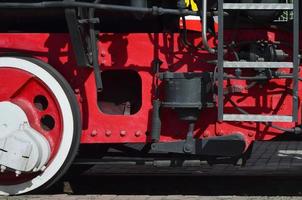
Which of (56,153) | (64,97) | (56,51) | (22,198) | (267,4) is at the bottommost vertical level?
(22,198)

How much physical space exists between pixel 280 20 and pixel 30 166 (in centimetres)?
219

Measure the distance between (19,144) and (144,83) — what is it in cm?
100

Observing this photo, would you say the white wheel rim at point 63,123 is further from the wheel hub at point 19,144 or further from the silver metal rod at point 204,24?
the silver metal rod at point 204,24

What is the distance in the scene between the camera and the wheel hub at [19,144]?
430cm

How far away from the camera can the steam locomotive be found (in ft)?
14.2

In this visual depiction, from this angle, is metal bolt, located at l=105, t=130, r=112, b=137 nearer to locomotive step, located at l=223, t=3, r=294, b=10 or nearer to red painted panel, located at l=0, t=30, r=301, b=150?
red painted panel, located at l=0, t=30, r=301, b=150

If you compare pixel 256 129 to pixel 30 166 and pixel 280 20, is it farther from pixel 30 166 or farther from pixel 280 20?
pixel 30 166

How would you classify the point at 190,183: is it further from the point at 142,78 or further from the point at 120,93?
the point at 142,78

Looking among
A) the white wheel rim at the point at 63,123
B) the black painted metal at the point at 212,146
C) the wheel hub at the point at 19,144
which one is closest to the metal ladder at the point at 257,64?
the black painted metal at the point at 212,146

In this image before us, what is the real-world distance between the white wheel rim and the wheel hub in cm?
8

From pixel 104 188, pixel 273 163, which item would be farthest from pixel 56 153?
pixel 273 163

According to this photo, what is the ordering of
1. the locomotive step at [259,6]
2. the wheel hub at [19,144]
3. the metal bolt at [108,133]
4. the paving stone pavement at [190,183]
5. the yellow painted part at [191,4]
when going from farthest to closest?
the paving stone pavement at [190,183], the metal bolt at [108,133], the yellow painted part at [191,4], the wheel hub at [19,144], the locomotive step at [259,6]

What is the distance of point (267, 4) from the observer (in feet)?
13.3

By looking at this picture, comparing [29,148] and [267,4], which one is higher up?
[267,4]
